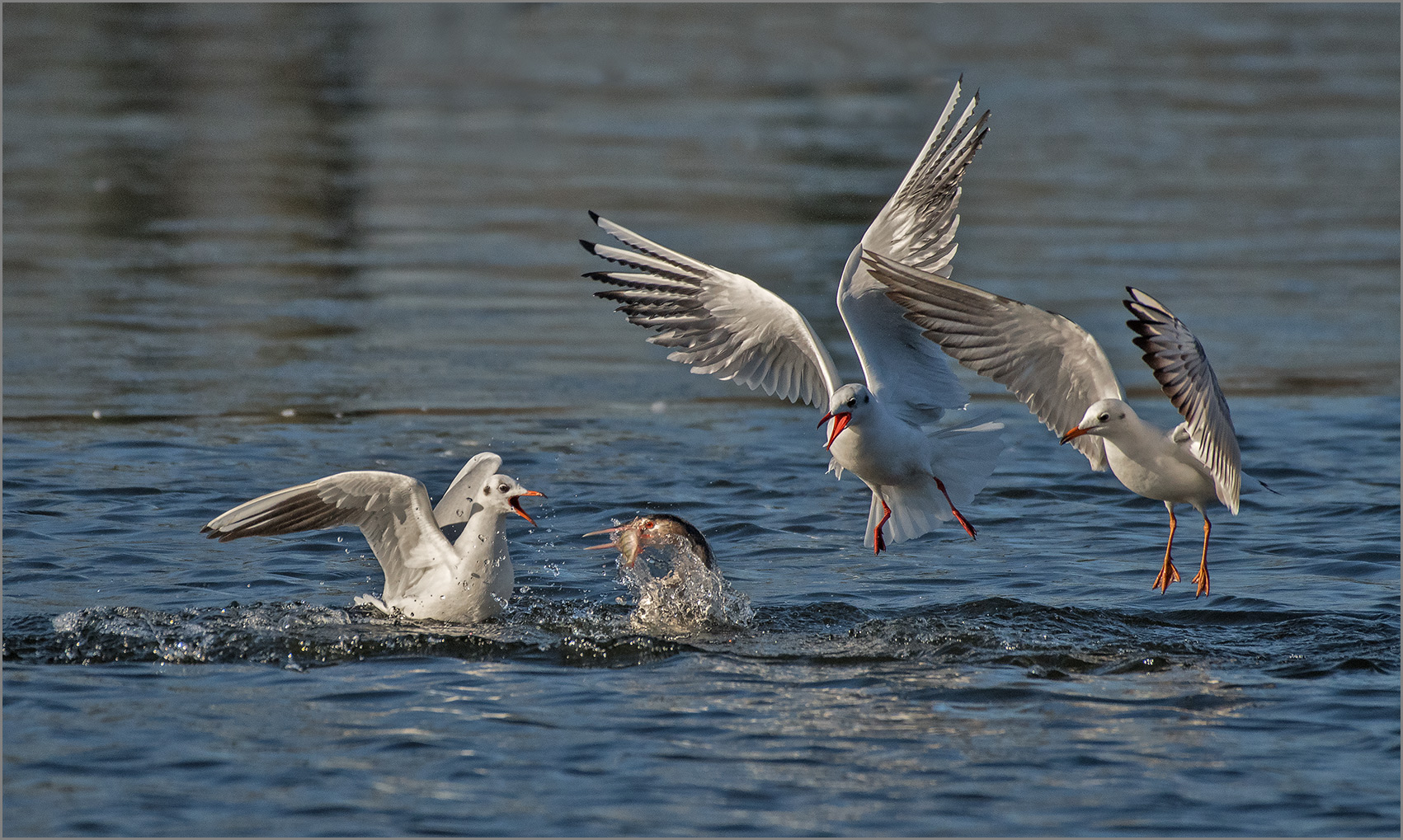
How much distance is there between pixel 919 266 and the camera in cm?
946

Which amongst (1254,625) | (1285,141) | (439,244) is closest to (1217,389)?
(1254,625)

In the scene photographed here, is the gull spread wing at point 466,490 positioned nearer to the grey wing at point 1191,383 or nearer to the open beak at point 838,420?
the open beak at point 838,420

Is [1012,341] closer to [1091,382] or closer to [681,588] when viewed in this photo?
[1091,382]

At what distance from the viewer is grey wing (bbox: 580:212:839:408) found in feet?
29.4

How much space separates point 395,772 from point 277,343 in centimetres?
769

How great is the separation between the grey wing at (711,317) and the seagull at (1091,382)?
79 cm

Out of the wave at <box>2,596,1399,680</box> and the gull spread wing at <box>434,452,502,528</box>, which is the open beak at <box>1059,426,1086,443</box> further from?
the gull spread wing at <box>434,452,502,528</box>

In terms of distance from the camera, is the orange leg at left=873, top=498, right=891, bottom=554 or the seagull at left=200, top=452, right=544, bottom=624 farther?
the orange leg at left=873, top=498, right=891, bottom=554

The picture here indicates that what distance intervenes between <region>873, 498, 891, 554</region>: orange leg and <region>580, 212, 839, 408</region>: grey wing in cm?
72

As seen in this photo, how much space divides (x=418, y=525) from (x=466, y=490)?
0.27 meters

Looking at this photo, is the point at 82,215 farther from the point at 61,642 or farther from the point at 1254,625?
the point at 1254,625

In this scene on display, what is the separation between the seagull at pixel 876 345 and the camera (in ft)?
28.3

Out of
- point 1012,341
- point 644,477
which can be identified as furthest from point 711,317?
point 1012,341

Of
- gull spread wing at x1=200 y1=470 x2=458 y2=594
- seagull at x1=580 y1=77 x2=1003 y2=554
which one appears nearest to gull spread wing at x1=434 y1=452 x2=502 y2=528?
gull spread wing at x1=200 y1=470 x2=458 y2=594
